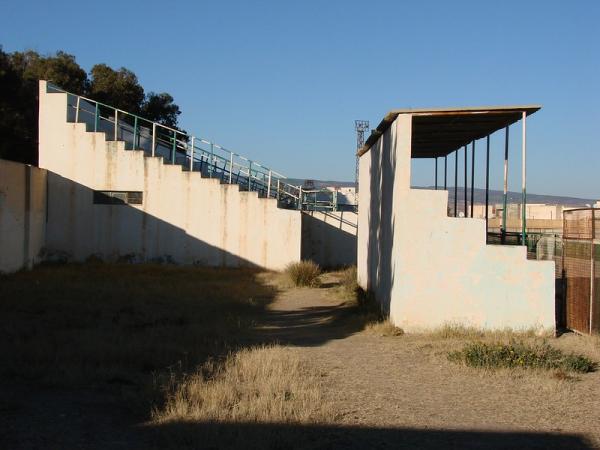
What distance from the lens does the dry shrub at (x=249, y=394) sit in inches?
257

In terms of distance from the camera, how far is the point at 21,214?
2042cm

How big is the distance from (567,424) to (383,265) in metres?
7.25

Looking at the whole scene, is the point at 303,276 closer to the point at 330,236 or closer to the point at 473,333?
the point at 330,236

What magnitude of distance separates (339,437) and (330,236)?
66.4 ft

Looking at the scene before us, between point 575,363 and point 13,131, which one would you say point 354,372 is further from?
point 13,131

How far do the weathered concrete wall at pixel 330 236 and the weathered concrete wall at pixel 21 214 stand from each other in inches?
384

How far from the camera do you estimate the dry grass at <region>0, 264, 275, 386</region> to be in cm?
869

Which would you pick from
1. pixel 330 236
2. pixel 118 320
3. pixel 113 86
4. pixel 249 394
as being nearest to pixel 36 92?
pixel 113 86

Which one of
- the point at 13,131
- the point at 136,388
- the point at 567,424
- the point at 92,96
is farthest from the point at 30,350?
the point at 92,96

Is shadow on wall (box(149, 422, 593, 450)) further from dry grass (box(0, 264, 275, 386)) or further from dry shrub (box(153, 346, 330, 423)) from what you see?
dry grass (box(0, 264, 275, 386))

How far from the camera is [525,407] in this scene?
23.9ft

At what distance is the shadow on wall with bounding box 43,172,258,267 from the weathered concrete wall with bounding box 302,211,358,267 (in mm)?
3096

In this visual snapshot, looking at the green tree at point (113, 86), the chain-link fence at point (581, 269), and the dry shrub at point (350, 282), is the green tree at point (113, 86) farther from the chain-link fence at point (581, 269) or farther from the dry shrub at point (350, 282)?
the chain-link fence at point (581, 269)

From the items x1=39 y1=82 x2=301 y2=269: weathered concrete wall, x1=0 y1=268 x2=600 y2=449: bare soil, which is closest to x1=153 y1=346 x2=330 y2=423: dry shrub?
x1=0 y1=268 x2=600 y2=449: bare soil
